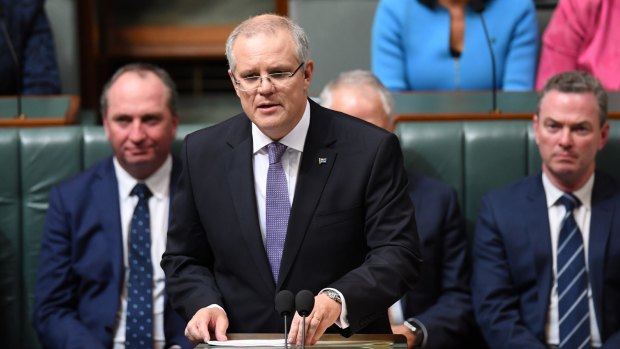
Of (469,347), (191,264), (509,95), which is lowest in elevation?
(469,347)

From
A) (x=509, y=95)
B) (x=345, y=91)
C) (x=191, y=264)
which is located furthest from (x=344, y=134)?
(x=509, y=95)

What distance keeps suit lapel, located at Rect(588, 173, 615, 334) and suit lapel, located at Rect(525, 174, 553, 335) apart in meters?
0.10

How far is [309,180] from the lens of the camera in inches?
78.3

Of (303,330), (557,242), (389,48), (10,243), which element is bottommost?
(10,243)

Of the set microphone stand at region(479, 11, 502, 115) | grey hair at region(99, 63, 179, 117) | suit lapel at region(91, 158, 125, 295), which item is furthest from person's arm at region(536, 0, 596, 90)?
suit lapel at region(91, 158, 125, 295)

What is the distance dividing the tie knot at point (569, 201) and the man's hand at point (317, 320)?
1.14 m

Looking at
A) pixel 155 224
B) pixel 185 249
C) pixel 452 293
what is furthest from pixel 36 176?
pixel 452 293

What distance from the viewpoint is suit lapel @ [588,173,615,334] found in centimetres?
267

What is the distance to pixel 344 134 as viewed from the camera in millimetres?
2037

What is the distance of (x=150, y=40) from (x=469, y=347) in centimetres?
286

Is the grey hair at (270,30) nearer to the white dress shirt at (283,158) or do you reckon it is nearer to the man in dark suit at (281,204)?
the man in dark suit at (281,204)

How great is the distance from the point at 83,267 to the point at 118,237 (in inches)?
4.8

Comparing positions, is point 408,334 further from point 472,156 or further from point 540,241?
point 472,156

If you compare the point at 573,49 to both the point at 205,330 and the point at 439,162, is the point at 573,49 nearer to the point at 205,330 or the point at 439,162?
the point at 439,162
